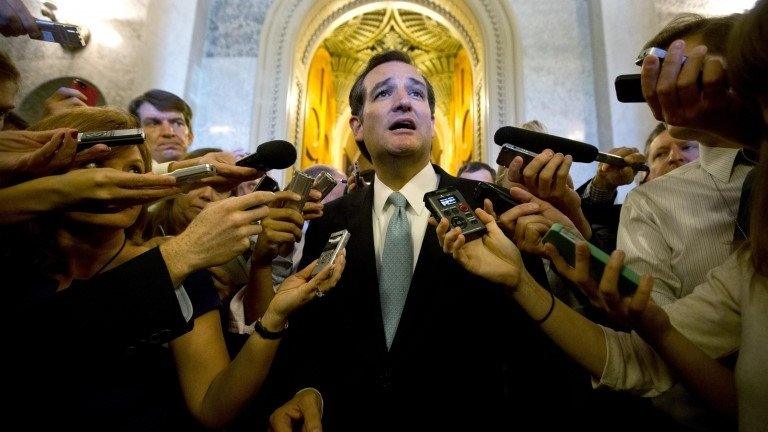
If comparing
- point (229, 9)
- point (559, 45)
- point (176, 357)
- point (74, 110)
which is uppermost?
point (229, 9)

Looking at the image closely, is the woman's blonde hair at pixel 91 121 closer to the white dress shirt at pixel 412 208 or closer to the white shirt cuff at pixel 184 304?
the white shirt cuff at pixel 184 304

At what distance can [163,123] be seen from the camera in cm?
268

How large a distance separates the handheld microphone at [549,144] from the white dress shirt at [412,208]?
0.92ft

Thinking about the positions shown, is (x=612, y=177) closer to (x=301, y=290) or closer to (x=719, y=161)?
(x=719, y=161)

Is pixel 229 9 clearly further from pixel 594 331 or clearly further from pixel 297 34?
pixel 594 331

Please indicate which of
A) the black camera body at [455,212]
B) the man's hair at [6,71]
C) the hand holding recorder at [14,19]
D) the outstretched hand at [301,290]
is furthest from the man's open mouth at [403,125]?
the hand holding recorder at [14,19]

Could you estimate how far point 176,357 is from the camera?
1177 millimetres

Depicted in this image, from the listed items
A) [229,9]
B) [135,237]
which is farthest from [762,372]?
[229,9]

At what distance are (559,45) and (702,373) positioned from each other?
4977mm

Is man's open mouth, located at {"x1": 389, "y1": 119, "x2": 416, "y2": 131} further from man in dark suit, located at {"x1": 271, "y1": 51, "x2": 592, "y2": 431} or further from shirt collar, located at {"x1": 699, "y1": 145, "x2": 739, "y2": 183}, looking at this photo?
shirt collar, located at {"x1": 699, "y1": 145, "x2": 739, "y2": 183}

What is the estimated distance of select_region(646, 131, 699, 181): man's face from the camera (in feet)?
6.36

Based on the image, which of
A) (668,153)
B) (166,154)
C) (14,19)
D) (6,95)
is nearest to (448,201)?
(6,95)

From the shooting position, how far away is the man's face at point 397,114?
1.50m

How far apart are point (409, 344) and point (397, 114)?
839mm
